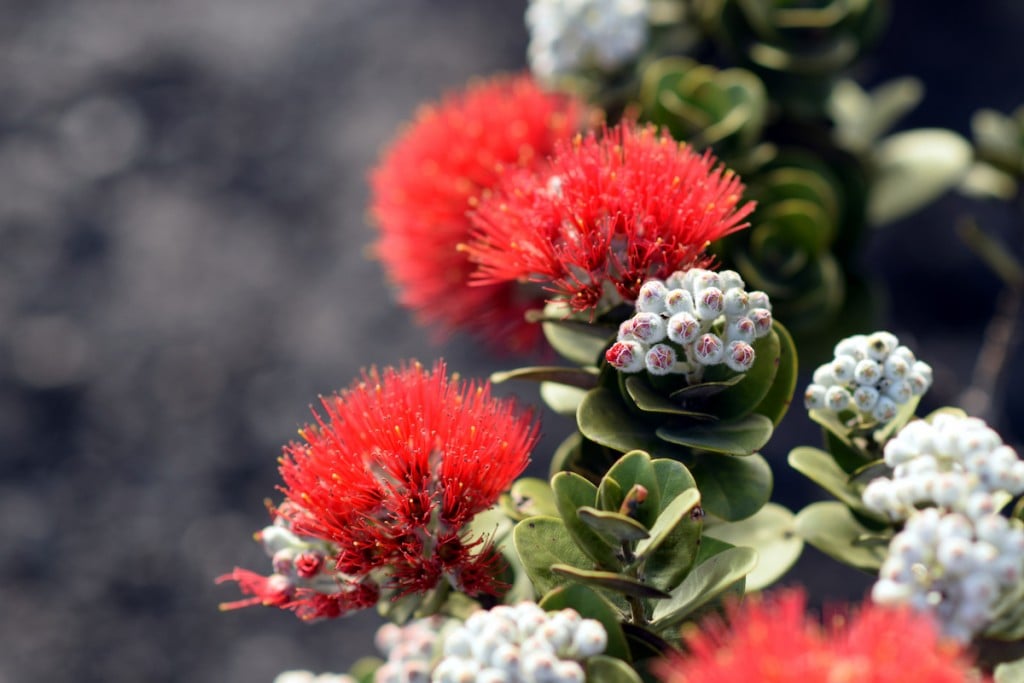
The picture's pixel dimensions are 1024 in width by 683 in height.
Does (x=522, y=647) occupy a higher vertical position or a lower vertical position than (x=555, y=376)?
lower

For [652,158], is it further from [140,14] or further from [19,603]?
[140,14]

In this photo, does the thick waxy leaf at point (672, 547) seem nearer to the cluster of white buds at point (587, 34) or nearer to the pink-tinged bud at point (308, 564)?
the pink-tinged bud at point (308, 564)

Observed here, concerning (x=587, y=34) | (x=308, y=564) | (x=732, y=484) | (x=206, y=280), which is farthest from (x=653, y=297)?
(x=206, y=280)

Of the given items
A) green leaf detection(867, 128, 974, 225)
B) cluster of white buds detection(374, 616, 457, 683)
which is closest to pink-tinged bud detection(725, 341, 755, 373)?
cluster of white buds detection(374, 616, 457, 683)

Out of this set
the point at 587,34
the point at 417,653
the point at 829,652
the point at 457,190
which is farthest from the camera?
the point at 587,34

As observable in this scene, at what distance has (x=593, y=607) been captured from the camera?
501 mm

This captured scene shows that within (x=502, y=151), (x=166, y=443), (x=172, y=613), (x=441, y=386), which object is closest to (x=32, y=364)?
(x=166, y=443)

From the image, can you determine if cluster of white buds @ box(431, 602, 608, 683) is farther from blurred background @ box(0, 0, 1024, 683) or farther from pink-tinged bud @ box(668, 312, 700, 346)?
blurred background @ box(0, 0, 1024, 683)

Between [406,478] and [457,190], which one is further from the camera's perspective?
[457,190]

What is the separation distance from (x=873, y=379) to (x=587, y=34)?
48 cm

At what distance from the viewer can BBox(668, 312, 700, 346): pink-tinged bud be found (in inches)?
20.7

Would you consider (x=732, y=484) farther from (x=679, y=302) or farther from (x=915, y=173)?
(x=915, y=173)

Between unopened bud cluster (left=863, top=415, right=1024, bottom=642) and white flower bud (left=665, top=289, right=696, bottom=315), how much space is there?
12 centimetres

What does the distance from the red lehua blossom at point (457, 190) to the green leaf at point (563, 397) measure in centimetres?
15
